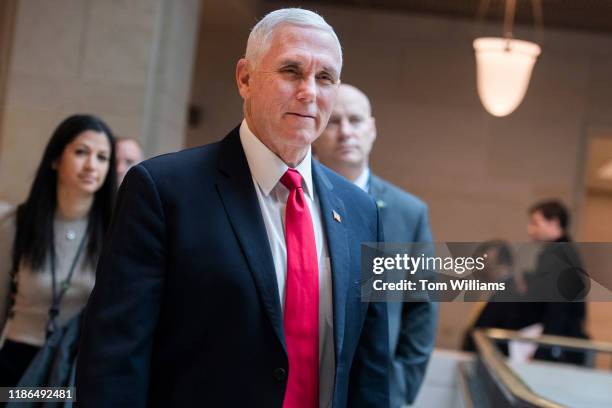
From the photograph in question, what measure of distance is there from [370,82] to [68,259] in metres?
6.79

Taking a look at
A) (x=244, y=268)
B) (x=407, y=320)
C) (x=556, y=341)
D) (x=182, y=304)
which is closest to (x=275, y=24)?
(x=244, y=268)

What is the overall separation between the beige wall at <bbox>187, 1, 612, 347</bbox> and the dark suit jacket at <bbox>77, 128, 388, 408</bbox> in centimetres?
773

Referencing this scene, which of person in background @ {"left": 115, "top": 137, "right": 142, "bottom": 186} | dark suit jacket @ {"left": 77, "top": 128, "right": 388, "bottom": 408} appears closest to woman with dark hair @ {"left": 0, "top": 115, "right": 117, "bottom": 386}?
person in background @ {"left": 115, "top": 137, "right": 142, "bottom": 186}

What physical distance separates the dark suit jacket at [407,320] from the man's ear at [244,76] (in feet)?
4.78

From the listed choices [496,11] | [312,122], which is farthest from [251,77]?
[496,11]

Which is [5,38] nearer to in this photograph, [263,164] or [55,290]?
[55,290]

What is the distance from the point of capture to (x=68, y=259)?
330 centimetres

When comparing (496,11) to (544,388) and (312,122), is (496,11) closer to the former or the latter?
(544,388)

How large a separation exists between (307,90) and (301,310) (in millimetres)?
492

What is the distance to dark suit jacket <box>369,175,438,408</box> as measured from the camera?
354 centimetres

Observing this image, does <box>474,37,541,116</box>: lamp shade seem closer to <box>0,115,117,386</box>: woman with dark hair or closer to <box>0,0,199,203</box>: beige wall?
<box>0,115,117,386</box>: woman with dark hair

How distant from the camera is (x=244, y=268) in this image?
6.35 ft

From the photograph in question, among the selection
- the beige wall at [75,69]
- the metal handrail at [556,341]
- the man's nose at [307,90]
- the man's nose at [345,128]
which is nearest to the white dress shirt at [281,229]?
the man's nose at [307,90]

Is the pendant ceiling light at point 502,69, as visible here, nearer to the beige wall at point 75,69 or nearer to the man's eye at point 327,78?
the man's eye at point 327,78
